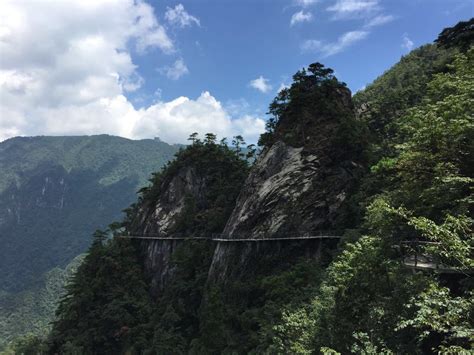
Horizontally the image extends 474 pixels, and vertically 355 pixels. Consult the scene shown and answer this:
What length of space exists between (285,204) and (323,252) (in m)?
8.14

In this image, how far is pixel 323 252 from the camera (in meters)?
41.2

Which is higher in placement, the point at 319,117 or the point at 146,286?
the point at 319,117

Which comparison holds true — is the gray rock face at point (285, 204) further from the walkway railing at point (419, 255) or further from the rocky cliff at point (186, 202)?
the walkway railing at point (419, 255)

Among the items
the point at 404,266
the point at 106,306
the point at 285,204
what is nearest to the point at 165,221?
the point at 106,306

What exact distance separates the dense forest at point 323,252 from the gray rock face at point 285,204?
1.13 feet

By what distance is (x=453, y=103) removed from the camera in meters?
19.7

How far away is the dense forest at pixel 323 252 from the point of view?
1373cm

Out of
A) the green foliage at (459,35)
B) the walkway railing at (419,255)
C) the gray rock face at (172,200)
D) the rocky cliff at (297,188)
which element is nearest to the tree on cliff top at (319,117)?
the rocky cliff at (297,188)

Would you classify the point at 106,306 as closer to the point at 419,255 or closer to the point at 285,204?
the point at 285,204

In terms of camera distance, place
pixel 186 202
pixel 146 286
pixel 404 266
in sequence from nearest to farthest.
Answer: pixel 404 266 → pixel 146 286 → pixel 186 202

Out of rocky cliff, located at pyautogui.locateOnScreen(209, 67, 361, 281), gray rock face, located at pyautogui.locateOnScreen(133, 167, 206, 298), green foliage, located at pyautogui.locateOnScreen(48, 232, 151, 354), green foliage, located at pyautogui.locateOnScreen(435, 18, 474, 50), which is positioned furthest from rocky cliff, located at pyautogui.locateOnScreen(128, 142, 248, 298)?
green foliage, located at pyautogui.locateOnScreen(435, 18, 474, 50)

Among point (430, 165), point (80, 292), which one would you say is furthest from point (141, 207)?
point (430, 165)

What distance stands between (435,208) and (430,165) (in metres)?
2.37

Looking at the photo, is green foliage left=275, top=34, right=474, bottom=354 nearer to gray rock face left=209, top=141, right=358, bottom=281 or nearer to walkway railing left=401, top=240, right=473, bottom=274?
walkway railing left=401, top=240, right=473, bottom=274
